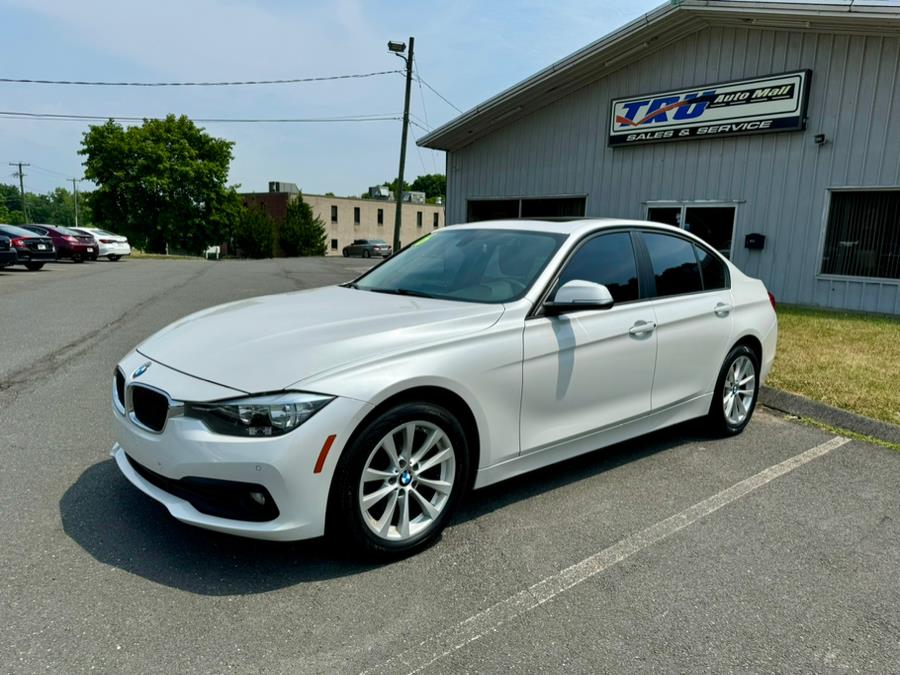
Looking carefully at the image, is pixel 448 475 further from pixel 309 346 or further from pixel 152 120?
pixel 152 120

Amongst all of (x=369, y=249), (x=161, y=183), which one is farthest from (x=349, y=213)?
(x=161, y=183)

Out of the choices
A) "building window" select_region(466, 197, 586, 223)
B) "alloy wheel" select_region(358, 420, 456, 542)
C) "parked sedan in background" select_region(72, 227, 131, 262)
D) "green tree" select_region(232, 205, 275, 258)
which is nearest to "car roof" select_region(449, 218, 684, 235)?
"alloy wheel" select_region(358, 420, 456, 542)

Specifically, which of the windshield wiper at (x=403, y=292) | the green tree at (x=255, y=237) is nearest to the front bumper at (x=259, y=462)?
the windshield wiper at (x=403, y=292)

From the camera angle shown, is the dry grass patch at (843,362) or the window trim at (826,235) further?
the window trim at (826,235)

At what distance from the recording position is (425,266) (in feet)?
14.0

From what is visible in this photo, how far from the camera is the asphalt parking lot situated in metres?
2.37

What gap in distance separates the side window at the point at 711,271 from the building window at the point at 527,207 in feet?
34.5

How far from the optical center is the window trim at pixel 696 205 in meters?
13.2

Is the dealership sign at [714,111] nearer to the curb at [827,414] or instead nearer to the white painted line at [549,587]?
the curb at [827,414]

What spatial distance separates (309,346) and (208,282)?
16.2m

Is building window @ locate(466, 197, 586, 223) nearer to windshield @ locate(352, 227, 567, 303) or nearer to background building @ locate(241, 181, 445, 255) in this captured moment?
windshield @ locate(352, 227, 567, 303)

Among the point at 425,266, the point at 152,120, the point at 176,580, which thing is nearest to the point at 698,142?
the point at 425,266

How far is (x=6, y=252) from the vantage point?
60.3 feet

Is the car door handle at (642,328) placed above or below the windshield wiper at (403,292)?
below
